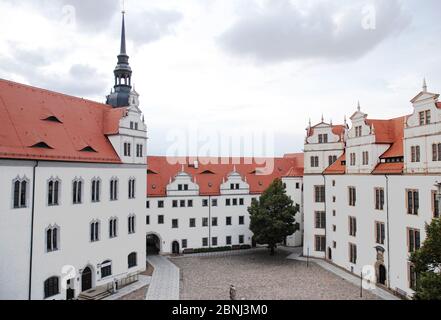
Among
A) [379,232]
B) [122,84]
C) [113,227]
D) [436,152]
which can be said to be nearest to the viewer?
[436,152]

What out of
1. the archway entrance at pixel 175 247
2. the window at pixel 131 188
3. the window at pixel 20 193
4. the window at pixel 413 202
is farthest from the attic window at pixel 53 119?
the window at pixel 413 202

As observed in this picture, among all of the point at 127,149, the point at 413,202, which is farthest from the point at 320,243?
the point at 127,149

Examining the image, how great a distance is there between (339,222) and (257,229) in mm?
9286

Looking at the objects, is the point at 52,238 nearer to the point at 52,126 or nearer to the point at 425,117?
the point at 52,126

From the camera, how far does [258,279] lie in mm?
29859

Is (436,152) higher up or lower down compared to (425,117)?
lower down

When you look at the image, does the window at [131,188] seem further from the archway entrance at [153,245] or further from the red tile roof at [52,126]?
the archway entrance at [153,245]

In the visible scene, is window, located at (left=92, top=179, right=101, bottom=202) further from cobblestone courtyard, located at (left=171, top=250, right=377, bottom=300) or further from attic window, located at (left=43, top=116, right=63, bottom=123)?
cobblestone courtyard, located at (left=171, top=250, right=377, bottom=300)

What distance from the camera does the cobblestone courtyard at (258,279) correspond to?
25516mm

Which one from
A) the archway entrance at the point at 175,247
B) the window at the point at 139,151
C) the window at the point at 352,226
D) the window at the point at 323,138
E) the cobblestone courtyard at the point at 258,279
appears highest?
the window at the point at 323,138

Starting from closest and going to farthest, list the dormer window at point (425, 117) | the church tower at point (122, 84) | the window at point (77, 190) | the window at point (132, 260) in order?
the dormer window at point (425, 117) → the window at point (77, 190) → the window at point (132, 260) → the church tower at point (122, 84)

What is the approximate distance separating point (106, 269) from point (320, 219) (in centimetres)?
2431

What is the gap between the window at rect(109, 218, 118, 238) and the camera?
1144 inches

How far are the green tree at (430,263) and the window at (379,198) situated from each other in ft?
44.4
